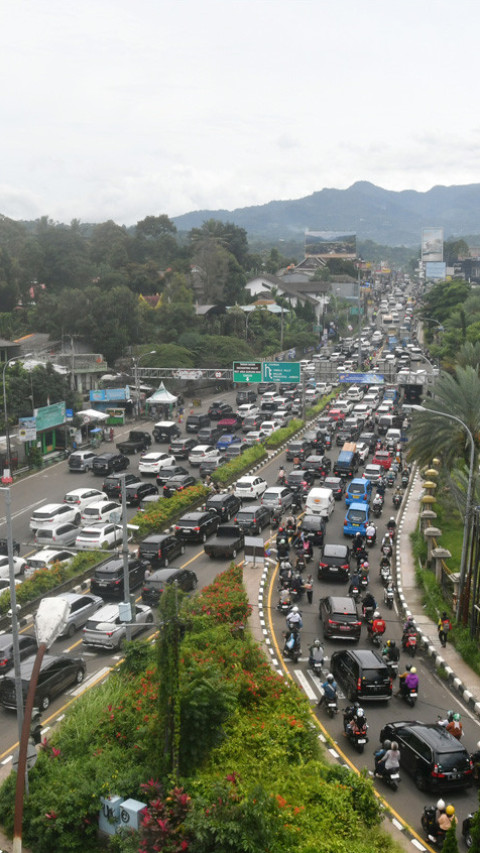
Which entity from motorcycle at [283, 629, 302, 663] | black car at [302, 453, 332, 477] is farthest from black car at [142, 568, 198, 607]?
black car at [302, 453, 332, 477]

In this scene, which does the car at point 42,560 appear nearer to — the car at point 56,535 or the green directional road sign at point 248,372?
the car at point 56,535

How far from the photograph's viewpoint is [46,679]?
19547 mm

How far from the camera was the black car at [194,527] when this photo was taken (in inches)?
1281

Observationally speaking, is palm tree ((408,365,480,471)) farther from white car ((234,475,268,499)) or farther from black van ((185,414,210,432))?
black van ((185,414,210,432))

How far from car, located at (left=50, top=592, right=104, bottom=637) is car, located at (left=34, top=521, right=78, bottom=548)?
23.8 ft

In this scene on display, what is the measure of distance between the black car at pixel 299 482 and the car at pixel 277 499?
1.90 m

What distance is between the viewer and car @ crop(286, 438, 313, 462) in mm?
48344

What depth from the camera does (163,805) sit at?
523 inches

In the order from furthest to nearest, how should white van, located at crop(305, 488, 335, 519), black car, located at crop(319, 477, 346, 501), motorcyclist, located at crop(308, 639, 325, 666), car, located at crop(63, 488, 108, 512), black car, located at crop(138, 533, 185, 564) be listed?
black car, located at crop(319, 477, 346, 501) < car, located at crop(63, 488, 108, 512) < white van, located at crop(305, 488, 335, 519) < black car, located at crop(138, 533, 185, 564) < motorcyclist, located at crop(308, 639, 325, 666)

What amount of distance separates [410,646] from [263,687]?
6716 millimetres

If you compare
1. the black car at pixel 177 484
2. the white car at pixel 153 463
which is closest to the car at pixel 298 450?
the white car at pixel 153 463

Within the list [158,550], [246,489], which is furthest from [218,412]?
[158,550]

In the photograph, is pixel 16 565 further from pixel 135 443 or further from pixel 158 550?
pixel 135 443

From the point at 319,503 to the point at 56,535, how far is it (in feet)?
38.6
